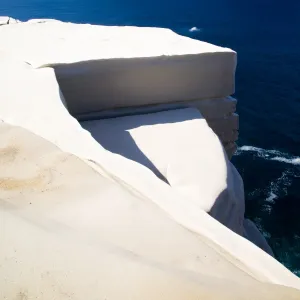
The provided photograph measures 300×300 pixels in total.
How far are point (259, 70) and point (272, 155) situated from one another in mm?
7754

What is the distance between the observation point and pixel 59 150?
1.71m

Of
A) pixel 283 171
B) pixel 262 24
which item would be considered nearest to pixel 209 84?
pixel 283 171

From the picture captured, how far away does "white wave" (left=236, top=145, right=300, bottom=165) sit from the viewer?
390 inches

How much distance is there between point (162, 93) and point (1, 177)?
2.39 meters

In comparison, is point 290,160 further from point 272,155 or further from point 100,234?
point 100,234

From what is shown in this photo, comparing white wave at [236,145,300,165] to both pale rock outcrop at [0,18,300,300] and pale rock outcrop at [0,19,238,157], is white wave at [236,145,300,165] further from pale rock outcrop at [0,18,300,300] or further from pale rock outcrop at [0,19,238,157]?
pale rock outcrop at [0,18,300,300]

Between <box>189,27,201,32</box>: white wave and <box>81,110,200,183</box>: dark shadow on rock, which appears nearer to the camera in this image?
<box>81,110,200,183</box>: dark shadow on rock

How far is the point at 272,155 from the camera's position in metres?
10.2

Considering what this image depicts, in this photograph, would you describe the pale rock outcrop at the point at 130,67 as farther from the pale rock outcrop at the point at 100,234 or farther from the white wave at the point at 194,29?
the white wave at the point at 194,29

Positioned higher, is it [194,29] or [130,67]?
[130,67]

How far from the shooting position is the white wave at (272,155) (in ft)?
32.5

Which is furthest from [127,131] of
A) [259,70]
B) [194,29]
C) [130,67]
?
[194,29]

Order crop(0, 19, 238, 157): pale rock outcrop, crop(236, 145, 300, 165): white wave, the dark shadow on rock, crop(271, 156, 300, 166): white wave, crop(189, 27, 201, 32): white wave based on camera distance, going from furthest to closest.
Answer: crop(189, 27, 201, 32): white wave
crop(236, 145, 300, 165): white wave
crop(271, 156, 300, 166): white wave
crop(0, 19, 238, 157): pale rock outcrop
the dark shadow on rock

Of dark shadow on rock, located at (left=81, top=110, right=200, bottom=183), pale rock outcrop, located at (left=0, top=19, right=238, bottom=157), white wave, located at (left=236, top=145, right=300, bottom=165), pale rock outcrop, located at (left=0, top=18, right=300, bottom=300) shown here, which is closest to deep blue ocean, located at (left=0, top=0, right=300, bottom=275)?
white wave, located at (left=236, top=145, right=300, bottom=165)
